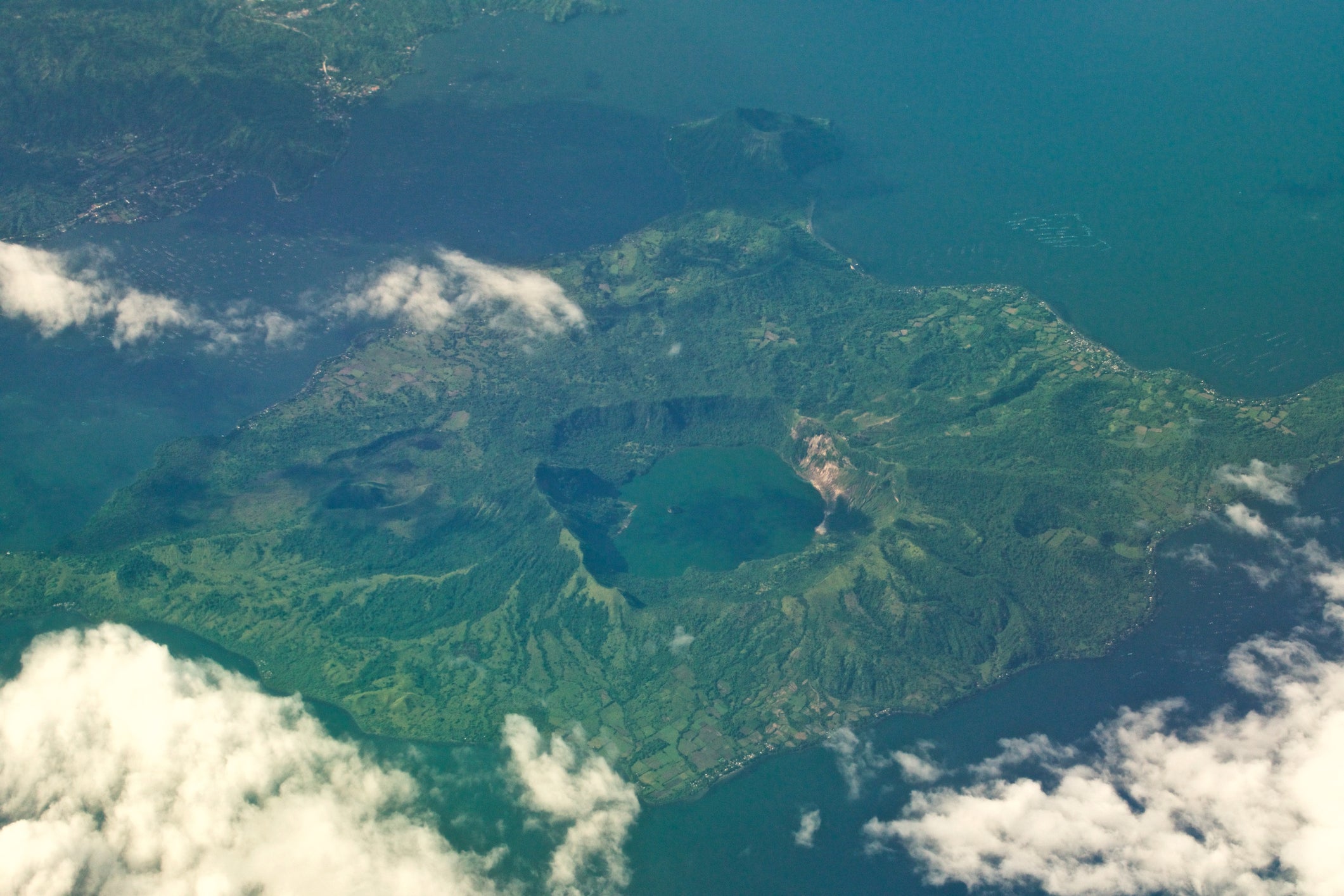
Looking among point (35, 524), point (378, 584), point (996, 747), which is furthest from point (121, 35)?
point (996, 747)

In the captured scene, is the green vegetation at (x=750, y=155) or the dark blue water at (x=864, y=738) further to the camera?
the green vegetation at (x=750, y=155)

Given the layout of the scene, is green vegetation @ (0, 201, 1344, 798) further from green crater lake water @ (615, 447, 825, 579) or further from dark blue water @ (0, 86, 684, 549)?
dark blue water @ (0, 86, 684, 549)

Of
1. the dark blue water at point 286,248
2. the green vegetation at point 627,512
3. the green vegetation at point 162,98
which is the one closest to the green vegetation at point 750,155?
the dark blue water at point 286,248

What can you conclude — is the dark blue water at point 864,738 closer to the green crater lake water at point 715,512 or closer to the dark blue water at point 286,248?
the dark blue water at point 286,248

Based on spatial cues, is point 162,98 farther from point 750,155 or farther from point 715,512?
point 715,512

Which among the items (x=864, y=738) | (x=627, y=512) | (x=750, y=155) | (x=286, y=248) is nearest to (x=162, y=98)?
(x=286, y=248)
